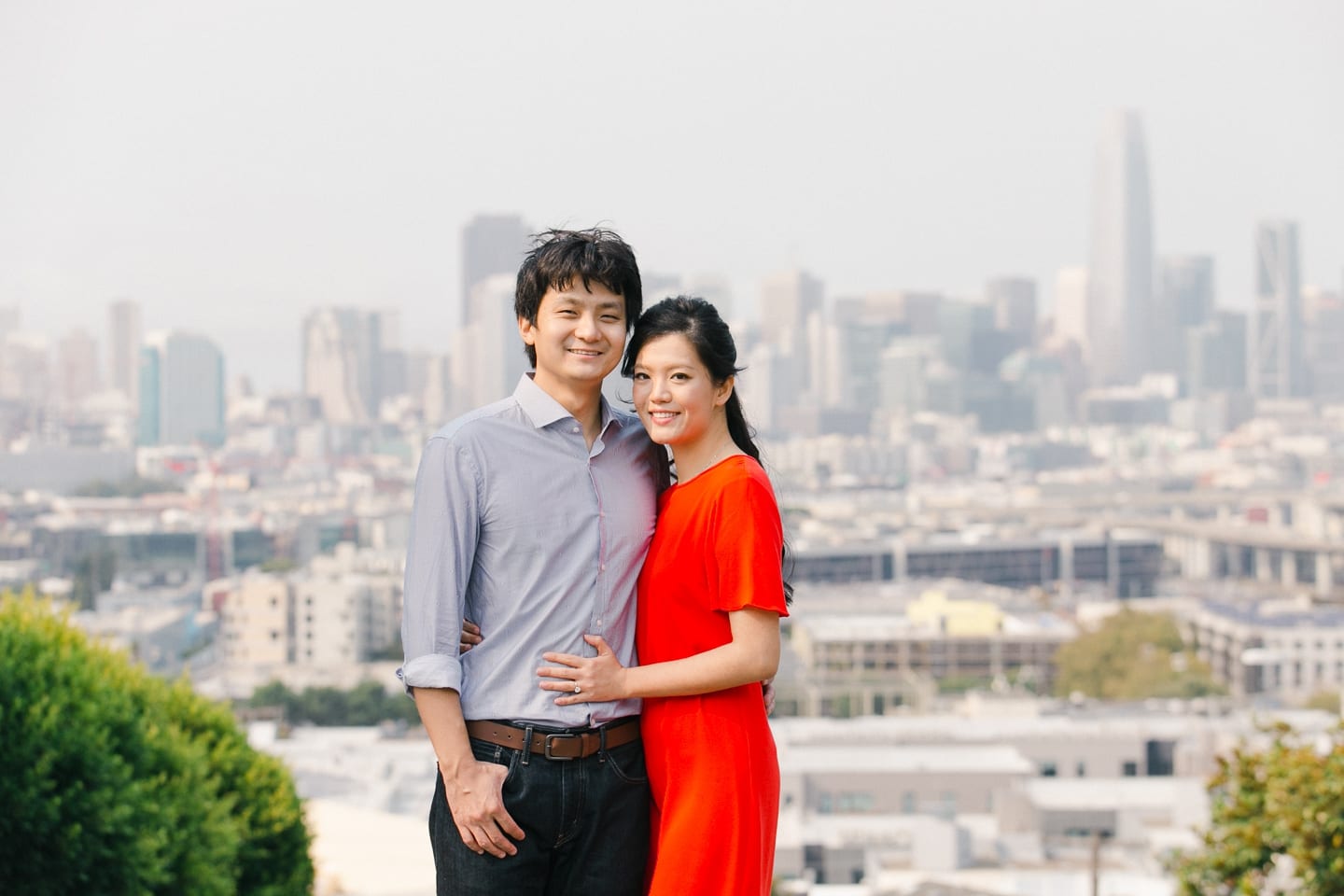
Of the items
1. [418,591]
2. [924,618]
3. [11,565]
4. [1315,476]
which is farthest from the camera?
[1315,476]

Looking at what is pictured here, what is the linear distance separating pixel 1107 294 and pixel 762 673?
2238 inches

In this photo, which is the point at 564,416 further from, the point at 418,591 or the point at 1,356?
the point at 1,356

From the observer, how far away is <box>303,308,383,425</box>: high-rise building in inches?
1672

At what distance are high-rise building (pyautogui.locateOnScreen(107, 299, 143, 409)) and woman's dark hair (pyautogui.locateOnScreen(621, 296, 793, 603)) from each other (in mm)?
42109

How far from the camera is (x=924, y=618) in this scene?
17047mm

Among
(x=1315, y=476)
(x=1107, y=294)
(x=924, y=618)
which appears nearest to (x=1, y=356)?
(x=924, y=618)

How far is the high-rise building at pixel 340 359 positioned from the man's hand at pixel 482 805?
42.3 meters

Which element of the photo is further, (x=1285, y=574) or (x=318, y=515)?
(x=318, y=515)

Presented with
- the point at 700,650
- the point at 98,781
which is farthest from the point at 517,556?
the point at 98,781

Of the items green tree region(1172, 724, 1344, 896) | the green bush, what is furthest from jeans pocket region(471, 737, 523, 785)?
green tree region(1172, 724, 1344, 896)

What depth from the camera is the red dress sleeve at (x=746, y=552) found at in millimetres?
1015

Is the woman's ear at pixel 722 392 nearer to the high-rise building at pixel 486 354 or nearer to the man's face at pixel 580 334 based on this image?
the man's face at pixel 580 334

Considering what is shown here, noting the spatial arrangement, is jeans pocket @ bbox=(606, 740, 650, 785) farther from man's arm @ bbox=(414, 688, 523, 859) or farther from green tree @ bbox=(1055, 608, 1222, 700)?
green tree @ bbox=(1055, 608, 1222, 700)

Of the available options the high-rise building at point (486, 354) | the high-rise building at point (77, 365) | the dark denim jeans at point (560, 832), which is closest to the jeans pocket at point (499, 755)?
the dark denim jeans at point (560, 832)
